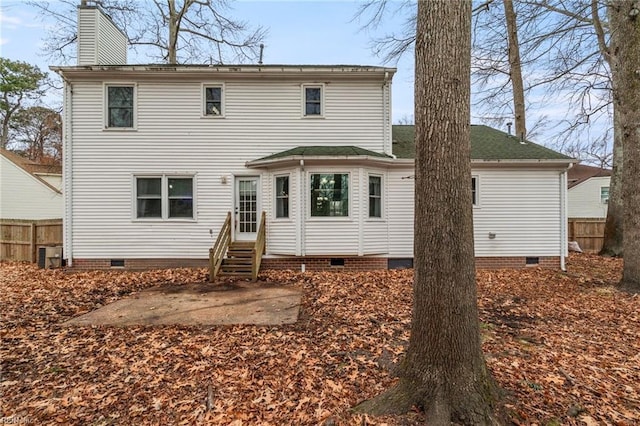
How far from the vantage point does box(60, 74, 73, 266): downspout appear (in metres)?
9.45

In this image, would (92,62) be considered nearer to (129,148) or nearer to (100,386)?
(129,148)

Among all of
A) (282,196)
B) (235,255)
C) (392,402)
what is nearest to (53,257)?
(235,255)

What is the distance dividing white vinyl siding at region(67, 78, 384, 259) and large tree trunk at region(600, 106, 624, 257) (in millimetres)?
9611

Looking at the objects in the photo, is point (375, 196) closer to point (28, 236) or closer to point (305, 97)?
point (305, 97)

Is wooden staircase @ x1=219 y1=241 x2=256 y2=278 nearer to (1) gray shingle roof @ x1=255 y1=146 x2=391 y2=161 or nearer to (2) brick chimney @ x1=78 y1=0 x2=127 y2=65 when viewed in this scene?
(1) gray shingle roof @ x1=255 y1=146 x2=391 y2=161

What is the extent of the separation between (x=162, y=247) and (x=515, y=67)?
16.6 meters

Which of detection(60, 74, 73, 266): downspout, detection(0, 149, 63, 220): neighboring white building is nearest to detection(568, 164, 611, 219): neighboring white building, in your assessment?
detection(60, 74, 73, 266): downspout

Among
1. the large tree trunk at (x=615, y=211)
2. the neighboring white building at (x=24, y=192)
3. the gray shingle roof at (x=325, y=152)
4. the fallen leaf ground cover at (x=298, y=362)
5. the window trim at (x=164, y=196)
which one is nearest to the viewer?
the fallen leaf ground cover at (x=298, y=362)

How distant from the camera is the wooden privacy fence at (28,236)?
35.4 ft

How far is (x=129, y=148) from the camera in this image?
9633mm

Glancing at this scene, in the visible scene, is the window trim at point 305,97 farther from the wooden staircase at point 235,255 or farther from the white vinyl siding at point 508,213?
the wooden staircase at point 235,255

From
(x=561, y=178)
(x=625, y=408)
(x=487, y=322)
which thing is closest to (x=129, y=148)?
(x=487, y=322)

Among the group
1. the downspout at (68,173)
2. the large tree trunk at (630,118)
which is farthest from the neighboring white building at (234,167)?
the large tree trunk at (630,118)

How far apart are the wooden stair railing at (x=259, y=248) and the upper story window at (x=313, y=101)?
357cm
